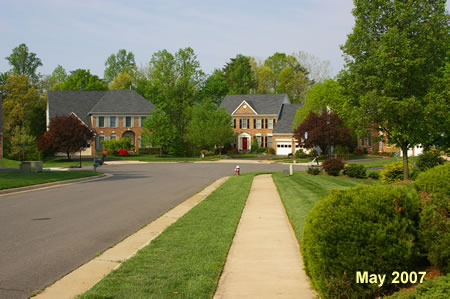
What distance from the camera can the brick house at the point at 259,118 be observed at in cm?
7575

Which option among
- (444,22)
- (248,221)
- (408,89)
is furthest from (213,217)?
(444,22)

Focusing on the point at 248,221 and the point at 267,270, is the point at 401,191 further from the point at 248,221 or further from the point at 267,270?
the point at 248,221

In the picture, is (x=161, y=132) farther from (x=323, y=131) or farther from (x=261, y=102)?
(x=323, y=131)

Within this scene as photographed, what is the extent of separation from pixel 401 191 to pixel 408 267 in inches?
38.2

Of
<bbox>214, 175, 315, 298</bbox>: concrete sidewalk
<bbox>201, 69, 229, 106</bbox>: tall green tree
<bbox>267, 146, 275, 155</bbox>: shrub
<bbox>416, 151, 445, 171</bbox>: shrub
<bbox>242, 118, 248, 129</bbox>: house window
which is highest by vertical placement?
<bbox>201, 69, 229, 106</bbox>: tall green tree

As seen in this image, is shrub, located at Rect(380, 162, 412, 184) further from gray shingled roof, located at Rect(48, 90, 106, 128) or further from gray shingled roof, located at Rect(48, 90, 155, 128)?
gray shingled roof, located at Rect(48, 90, 106, 128)

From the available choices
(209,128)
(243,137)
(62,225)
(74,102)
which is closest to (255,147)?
(243,137)

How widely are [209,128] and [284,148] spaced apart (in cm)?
1375

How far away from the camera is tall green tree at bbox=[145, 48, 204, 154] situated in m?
75.4

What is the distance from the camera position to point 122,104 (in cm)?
7575

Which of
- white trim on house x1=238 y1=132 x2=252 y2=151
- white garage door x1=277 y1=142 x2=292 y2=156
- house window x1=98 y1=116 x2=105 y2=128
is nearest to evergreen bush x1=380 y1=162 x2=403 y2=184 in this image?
white garage door x1=277 y1=142 x2=292 y2=156

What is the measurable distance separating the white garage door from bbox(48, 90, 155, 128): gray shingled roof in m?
22.1

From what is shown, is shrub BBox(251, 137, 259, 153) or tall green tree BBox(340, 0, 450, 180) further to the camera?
shrub BBox(251, 137, 259, 153)

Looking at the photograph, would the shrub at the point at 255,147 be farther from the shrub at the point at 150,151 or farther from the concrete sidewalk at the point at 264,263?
the concrete sidewalk at the point at 264,263
